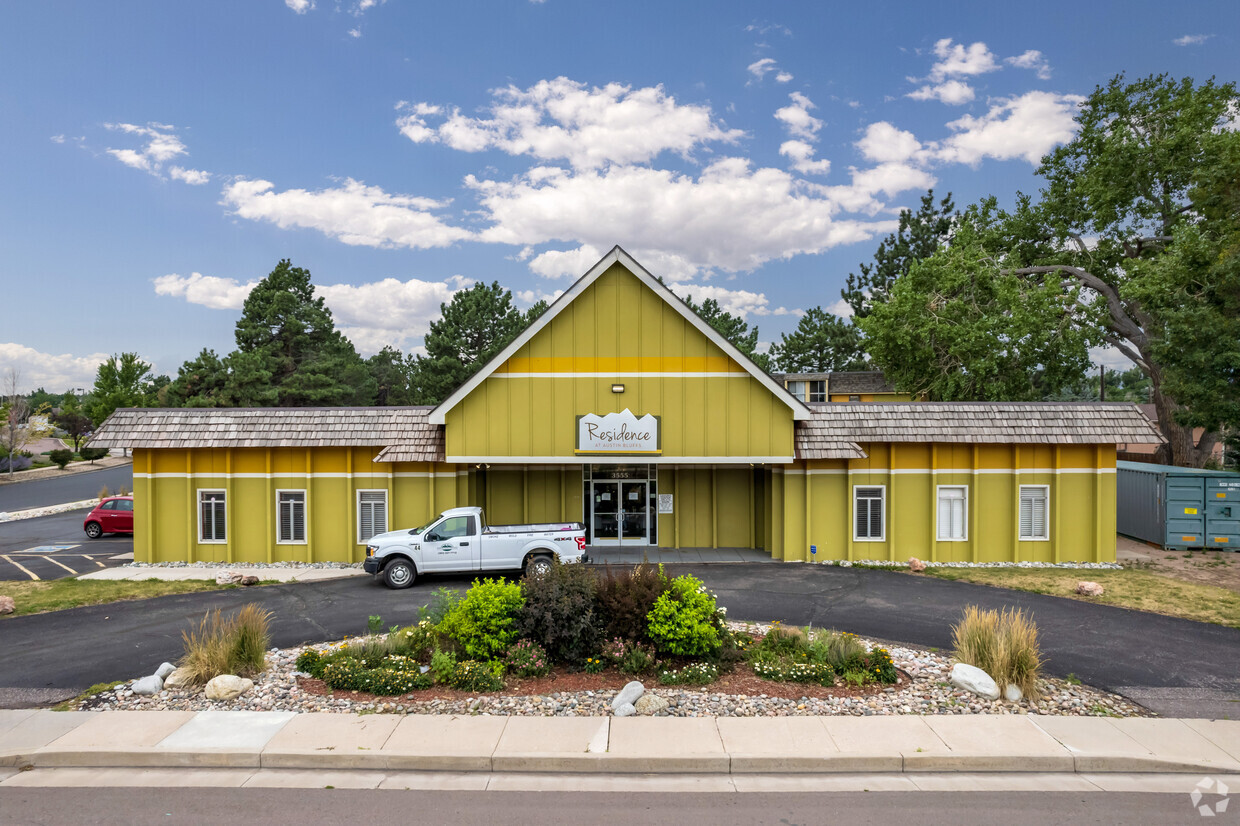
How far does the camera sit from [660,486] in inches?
811

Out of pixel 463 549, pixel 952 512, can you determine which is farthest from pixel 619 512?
pixel 952 512

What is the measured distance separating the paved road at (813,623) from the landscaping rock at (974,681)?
1759 millimetres

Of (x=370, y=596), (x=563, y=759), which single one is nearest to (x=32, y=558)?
(x=370, y=596)

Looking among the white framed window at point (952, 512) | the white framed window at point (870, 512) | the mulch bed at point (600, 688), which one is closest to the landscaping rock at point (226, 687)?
the mulch bed at point (600, 688)

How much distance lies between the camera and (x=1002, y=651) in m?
9.05

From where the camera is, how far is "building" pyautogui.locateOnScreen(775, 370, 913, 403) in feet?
186

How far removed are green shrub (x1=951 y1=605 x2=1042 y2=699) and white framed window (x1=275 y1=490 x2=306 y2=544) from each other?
654 inches

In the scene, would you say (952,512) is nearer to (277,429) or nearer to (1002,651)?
(1002,651)

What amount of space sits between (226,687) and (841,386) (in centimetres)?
5569

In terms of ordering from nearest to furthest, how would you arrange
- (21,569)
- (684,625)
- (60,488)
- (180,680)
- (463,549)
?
(180,680) < (684,625) < (463,549) < (21,569) < (60,488)

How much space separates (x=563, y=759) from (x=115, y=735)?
5372mm

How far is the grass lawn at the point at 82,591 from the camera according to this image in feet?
46.5

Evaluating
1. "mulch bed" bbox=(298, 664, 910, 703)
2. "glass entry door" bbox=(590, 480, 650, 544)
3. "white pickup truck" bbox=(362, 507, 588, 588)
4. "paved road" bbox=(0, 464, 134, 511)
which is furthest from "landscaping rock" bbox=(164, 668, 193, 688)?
"paved road" bbox=(0, 464, 134, 511)

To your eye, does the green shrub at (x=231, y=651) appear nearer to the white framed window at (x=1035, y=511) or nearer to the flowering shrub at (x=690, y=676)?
the flowering shrub at (x=690, y=676)
